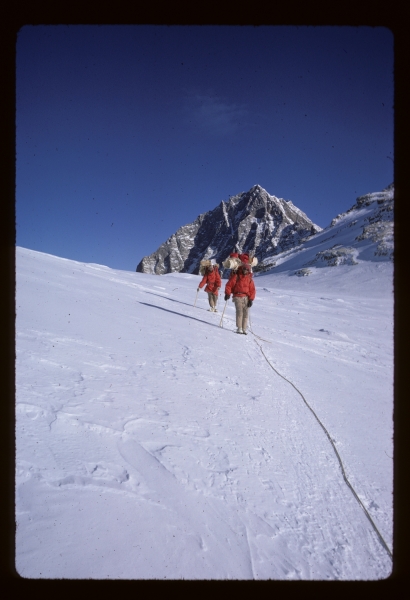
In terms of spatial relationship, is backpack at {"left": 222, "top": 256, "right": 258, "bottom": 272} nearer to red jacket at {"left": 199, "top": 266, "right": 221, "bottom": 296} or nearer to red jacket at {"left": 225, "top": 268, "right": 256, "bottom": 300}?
red jacket at {"left": 225, "top": 268, "right": 256, "bottom": 300}

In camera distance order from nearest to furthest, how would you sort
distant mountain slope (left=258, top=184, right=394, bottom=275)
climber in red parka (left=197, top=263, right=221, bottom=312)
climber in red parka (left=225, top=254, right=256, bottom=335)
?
climber in red parka (left=225, top=254, right=256, bottom=335) < climber in red parka (left=197, top=263, right=221, bottom=312) < distant mountain slope (left=258, top=184, right=394, bottom=275)

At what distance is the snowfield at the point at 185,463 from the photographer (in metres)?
1.73

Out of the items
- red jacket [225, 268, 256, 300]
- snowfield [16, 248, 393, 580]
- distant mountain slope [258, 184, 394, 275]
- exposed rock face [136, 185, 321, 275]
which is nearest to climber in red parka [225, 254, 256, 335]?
red jacket [225, 268, 256, 300]

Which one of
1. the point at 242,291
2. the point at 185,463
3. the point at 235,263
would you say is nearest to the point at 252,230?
the point at 235,263

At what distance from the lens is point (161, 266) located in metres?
193

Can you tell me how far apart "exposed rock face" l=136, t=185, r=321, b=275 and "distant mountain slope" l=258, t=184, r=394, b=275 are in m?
78.8

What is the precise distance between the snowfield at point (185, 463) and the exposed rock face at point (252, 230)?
13216 cm

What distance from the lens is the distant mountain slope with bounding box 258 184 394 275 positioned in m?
35.0

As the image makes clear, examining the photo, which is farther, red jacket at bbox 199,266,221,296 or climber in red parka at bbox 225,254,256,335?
red jacket at bbox 199,266,221,296

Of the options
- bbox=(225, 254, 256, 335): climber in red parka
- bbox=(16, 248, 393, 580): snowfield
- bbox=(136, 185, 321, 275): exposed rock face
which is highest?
bbox=(136, 185, 321, 275): exposed rock face

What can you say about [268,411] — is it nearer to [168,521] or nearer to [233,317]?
[168,521]

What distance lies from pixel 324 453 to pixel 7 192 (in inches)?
127
